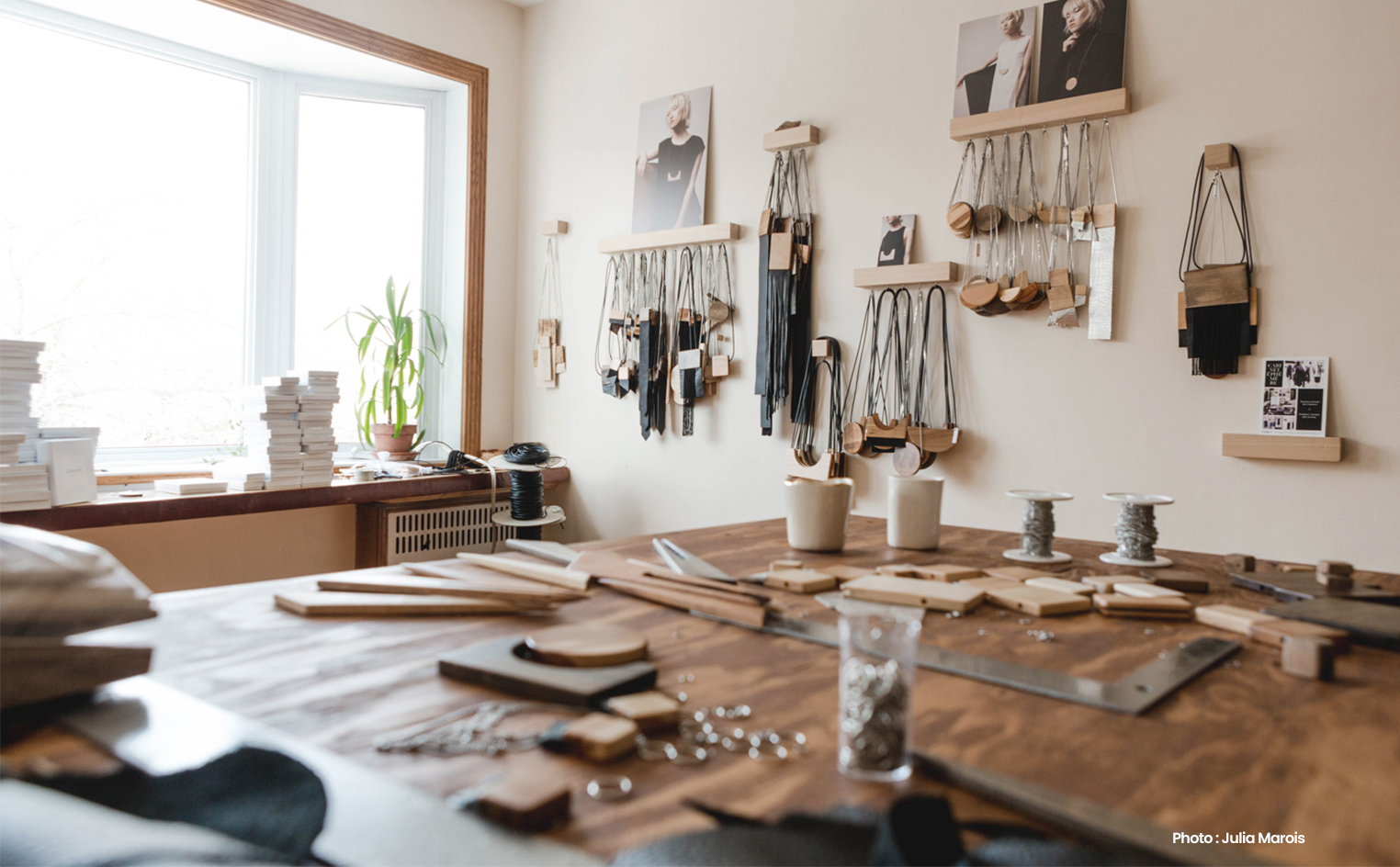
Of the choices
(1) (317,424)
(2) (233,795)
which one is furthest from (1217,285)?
(1) (317,424)

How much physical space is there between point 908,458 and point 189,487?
237 cm

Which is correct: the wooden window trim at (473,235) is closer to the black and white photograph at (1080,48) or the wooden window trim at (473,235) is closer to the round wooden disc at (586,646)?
the black and white photograph at (1080,48)

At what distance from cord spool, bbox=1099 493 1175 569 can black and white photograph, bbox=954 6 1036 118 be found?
5.51ft

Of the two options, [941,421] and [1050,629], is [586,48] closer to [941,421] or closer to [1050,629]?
[941,421]

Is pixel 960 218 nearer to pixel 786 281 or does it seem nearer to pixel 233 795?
pixel 786 281

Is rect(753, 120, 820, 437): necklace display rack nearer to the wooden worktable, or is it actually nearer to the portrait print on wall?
the portrait print on wall

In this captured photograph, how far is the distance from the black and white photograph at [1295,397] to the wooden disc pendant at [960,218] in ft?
3.03

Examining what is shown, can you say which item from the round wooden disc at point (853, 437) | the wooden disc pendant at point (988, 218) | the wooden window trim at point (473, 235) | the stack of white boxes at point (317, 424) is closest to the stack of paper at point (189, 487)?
the stack of white boxes at point (317, 424)

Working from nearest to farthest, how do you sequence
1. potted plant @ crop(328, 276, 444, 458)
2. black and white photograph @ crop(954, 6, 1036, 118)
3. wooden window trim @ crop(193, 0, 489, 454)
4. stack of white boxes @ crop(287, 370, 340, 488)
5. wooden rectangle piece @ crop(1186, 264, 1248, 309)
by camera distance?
wooden rectangle piece @ crop(1186, 264, 1248, 309), black and white photograph @ crop(954, 6, 1036, 118), stack of white boxes @ crop(287, 370, 340, 488), potted plant @ crop(328, 276, 444, 458), wooden window trim @ crop(193, 0, 489, 454)

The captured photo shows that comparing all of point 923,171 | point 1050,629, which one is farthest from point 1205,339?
point 1050,629

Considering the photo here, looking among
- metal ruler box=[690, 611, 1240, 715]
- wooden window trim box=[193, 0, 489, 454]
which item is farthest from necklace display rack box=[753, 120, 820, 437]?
metal ruler box=[690, 611, 1240, 715]

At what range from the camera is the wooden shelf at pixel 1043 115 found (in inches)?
99.7

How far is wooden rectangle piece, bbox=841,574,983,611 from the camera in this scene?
3.81ft

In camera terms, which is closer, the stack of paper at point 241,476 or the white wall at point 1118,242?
the white wall at point 1118,242
